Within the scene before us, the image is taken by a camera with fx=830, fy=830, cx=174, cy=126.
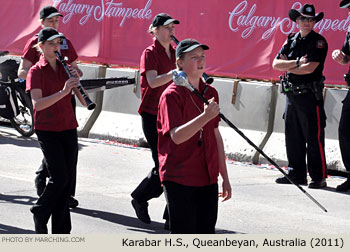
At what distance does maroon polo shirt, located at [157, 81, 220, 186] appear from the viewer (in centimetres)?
556

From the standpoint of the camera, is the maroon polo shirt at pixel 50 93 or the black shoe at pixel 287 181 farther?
the black shoe at pixel 287 181

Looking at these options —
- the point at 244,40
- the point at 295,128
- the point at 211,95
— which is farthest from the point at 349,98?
the point at 211,95

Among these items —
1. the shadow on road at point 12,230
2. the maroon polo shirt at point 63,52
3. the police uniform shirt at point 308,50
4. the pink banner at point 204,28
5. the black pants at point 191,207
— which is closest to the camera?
the black pants at point 191,207

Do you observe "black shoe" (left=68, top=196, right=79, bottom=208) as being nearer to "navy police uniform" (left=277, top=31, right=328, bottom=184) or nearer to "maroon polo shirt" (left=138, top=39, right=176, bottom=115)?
"maroon polo shirt" (left=138, top=39, right=176, bottom=115)

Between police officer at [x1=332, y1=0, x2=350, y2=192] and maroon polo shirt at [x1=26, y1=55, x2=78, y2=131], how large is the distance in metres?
3.74

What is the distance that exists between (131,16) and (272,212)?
209 inches

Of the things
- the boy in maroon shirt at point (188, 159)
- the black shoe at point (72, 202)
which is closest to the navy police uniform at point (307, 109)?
the black shoe at point (72, 202)

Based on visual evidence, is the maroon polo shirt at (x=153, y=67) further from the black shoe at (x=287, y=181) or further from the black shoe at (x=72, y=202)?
the black shoe at (x=287, y=181)

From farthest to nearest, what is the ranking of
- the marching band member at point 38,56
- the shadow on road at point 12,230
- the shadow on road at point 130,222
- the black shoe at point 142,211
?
1. the marching band member at point 38,56
2. the black shoe at point 142,211
3. the shadow on road at point 130,222
4. the shadow on road at point 12,230

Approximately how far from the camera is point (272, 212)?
28.6 feet

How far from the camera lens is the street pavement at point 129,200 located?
799 cm

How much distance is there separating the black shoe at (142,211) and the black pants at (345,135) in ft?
9.25

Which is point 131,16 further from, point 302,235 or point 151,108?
point 302,235

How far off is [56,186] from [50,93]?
812 mm
